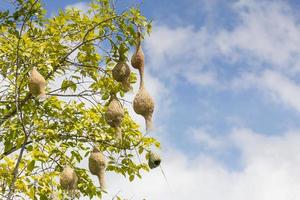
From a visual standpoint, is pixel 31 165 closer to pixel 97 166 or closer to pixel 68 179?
pixel 68 179

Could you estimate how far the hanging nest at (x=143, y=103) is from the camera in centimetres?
466

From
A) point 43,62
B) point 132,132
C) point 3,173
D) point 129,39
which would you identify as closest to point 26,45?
point 43,62

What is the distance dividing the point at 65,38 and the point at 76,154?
6.11 feet

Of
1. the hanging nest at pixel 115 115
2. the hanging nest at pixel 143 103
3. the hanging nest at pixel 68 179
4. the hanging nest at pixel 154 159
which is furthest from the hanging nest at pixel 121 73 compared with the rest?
the hanging nest at pixel 68 179

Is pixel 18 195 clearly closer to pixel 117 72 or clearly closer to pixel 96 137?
pixel 96 137

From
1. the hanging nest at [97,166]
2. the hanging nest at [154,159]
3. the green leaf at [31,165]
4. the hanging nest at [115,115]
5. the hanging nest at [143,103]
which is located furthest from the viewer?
the green leaf at [31,165]

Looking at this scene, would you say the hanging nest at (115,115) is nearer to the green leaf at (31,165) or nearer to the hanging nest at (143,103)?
the hanging nest at (143,103)

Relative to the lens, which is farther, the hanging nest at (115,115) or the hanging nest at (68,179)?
the hanging nest at (68,179)

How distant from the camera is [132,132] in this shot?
8680 mm

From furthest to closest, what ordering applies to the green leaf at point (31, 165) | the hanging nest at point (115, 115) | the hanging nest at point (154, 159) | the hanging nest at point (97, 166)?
the green leaf at point (31, 165) < the hanging nest at point (97, 166) < the hanging nest at point (154, 159) < the hanging nest at point (115, 115)

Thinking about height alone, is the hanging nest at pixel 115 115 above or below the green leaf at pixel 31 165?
above

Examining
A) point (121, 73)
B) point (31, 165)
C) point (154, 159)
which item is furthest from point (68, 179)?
point (121, 73)

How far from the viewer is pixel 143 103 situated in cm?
467

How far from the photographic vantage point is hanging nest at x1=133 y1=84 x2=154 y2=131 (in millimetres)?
4664
